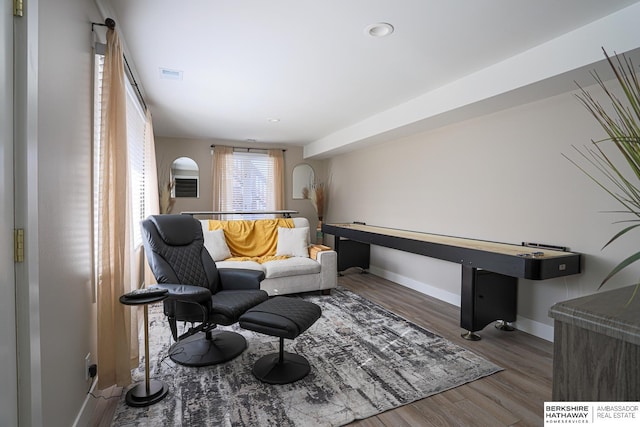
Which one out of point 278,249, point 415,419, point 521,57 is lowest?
point 415,419

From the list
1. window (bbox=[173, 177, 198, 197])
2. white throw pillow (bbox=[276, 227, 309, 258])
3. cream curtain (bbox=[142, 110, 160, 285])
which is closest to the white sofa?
white throw pillow (bbox=[276, 227, 309, 258])

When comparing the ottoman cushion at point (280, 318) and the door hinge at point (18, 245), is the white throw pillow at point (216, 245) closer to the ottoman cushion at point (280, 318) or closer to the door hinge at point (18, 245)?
the ottoman cushion at point (280, 318)

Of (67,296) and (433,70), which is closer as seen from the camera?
(67,296)

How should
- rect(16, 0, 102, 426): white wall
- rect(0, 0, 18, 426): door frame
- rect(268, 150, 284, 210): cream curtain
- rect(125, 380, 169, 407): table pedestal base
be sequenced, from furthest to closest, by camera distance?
1. rect(268, 150, 284, 210): cream curtain
2. rect(125, 380, 169, 407): table pedestal base
3. rect(16, 0, 102, 426): white wall
4. rect(0, 0, 18, 426): door frame

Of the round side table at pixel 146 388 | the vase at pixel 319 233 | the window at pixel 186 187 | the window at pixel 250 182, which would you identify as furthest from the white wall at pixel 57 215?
the vase at pixel 319 233

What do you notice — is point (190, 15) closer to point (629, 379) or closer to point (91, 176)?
point (91, 176)

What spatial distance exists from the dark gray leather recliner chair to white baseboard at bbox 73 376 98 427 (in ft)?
1.94

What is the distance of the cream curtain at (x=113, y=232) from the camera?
1842mm

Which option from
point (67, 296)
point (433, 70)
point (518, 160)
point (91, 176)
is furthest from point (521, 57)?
point (67, 296)

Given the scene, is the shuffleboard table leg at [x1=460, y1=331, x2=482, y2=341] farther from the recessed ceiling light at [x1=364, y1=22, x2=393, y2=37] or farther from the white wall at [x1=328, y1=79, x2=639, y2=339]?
the recessed ceiling light at [x1=364, y1=22, x2=393, y2=37]

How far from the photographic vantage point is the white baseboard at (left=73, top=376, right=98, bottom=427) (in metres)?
1.60

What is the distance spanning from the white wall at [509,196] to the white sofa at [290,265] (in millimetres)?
1211

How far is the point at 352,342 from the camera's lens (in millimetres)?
2762

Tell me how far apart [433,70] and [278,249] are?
277cm
